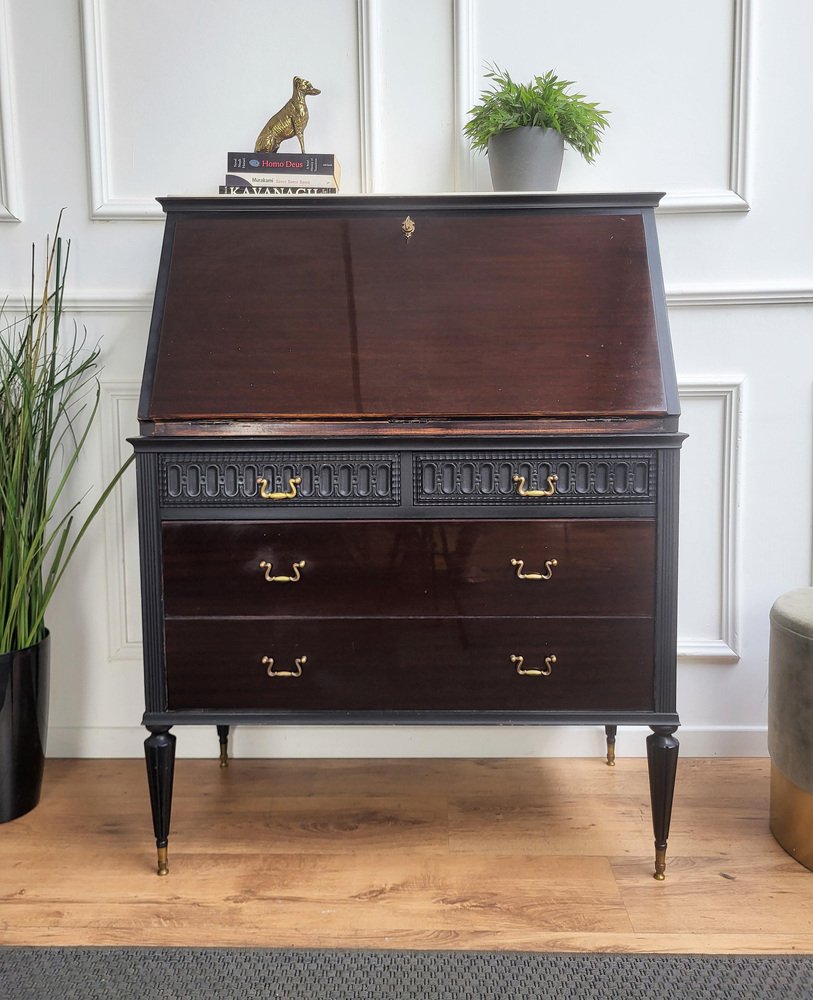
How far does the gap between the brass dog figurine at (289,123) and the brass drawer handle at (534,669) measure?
4.49 ft

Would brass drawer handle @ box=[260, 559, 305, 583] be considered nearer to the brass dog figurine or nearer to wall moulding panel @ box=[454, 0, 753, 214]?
the brass dog figurine

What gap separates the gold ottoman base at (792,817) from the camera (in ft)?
5.65

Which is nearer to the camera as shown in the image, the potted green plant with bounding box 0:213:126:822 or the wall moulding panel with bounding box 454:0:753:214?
the potted green plant with bounding box 0:213:126:822

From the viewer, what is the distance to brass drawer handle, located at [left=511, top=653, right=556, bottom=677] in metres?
1.66

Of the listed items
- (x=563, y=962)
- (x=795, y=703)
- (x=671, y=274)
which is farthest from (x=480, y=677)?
(x=671, y=274)

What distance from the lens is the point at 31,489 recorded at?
78.6 inches

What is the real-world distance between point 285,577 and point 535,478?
0.55m

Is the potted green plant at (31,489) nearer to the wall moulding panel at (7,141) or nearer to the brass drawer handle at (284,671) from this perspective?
the wall moulding panel at (7,141)

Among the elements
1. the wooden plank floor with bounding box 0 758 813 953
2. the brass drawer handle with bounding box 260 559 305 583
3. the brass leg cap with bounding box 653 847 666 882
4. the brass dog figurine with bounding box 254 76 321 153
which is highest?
the brass dog figurine with bounding box 254 76 321 153

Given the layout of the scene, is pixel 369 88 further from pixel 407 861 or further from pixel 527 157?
pixel 407 861

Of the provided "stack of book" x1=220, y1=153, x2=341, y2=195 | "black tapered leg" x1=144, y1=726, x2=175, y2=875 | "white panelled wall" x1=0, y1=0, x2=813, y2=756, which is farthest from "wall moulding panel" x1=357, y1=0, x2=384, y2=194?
"black tapered leg" x1=144, y1=726, x2=175, y2=875

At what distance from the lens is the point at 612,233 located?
1.76 m

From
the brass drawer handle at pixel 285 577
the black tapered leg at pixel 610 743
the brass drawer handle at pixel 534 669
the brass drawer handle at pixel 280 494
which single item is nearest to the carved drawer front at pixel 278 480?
the brass drawer handle at pixel 280 494

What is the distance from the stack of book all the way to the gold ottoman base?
1720 mm
